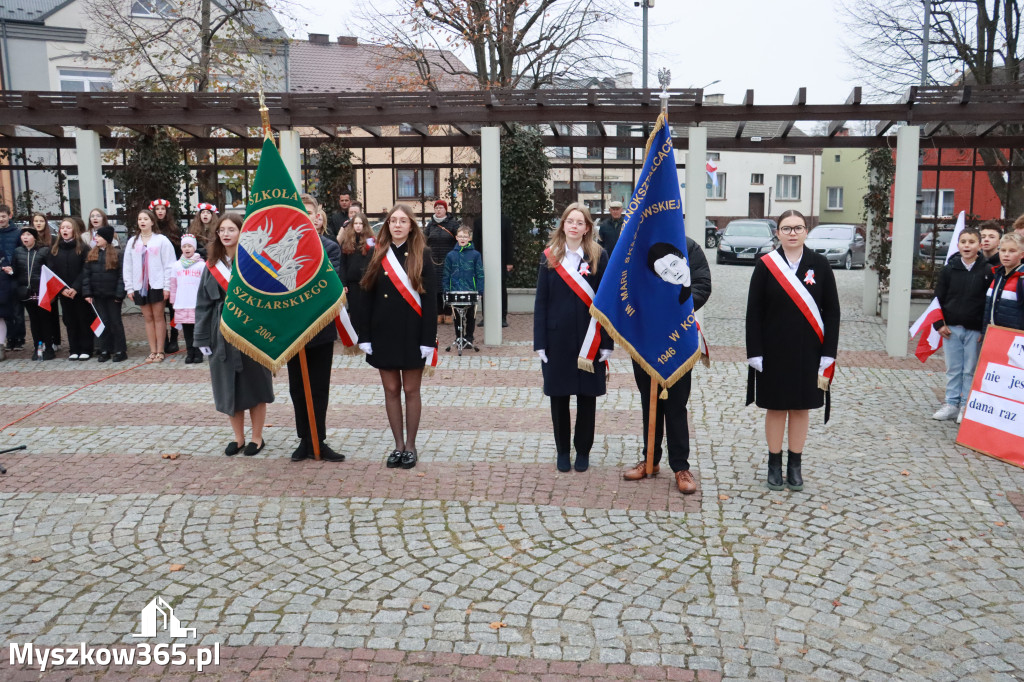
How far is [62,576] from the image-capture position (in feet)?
16.3

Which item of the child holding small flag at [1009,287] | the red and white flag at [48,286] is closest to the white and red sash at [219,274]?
the red and white flag at [48,286]

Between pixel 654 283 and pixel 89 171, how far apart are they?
11290mm

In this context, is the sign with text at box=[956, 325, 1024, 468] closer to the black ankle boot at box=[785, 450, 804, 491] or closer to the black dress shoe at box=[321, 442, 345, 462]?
the black ankle boot at box=[785, 450, 804, 491]

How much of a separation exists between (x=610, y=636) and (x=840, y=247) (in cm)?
2690

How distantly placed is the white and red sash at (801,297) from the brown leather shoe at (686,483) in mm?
1110

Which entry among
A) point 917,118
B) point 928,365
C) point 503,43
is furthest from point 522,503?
point 503,43

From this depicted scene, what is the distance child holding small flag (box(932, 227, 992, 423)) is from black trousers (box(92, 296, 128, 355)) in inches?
392

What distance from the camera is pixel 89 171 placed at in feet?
46.5

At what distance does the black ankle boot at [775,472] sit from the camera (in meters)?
6.40

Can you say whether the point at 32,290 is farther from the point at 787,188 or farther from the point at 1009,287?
the point at 787,188

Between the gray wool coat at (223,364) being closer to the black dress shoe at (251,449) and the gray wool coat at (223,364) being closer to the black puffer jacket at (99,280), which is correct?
the black dress shoe at (251,449)

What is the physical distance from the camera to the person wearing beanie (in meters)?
11.1

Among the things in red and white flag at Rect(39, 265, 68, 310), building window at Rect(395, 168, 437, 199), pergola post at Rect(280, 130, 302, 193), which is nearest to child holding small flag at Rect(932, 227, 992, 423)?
pergola post at Rect(280, 130, 302, 193)

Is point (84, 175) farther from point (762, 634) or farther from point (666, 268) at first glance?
point (762, 634)
